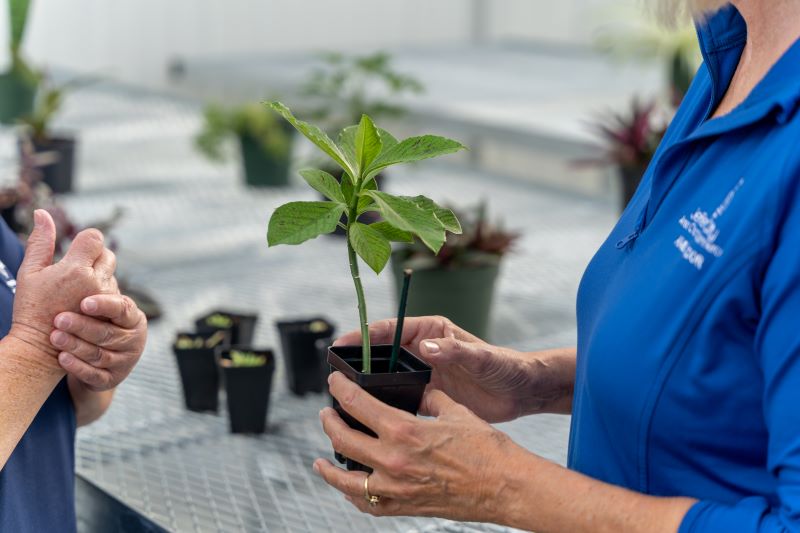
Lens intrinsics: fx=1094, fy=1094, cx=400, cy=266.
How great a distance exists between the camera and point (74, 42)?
7.19m

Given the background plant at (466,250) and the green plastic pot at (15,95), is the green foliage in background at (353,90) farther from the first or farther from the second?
the green plastic pot at (15,95)

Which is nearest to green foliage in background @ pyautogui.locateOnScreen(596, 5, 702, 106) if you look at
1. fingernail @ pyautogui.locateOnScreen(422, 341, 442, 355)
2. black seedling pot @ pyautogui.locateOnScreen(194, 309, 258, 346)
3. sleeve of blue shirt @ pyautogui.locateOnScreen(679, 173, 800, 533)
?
black seedling pot @ pyautogui.locateOnScreen(194, 309, 258, 346)

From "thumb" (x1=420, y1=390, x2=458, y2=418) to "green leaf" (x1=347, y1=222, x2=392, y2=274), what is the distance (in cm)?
13

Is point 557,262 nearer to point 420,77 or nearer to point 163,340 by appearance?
point 163,340

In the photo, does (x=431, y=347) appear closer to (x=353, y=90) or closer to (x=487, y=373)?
(x=487, y=373)

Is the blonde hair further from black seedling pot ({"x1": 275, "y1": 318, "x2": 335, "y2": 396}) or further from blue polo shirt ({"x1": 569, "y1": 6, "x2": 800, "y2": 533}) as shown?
black seedling pot ({"x1": 275, "y1": 318, "x2": 335, "y2": 396})

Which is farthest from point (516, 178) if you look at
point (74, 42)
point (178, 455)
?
point (74, 42)

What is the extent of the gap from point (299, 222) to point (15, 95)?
3.66 meters

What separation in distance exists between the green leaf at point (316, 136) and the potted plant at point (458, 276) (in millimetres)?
1205

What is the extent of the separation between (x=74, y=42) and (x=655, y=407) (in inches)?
269

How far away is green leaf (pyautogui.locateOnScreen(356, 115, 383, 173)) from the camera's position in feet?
3.67

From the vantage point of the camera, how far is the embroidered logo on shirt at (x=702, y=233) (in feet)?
3.02

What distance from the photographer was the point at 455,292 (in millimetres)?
2348

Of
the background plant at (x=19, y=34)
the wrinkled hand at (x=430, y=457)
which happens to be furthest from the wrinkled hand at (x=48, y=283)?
the background plant at (x=19, y=34)
